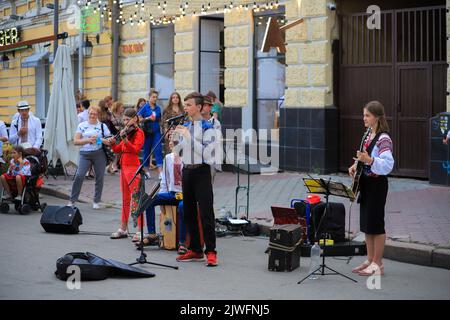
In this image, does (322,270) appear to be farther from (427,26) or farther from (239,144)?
(239,144)

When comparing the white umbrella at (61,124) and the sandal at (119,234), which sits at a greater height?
the white umbrella at (61,124)

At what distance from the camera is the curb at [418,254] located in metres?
9.41

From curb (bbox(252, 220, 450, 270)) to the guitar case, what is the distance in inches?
116

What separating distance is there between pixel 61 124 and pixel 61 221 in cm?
588

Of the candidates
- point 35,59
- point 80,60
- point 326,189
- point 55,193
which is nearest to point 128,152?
point 326,189

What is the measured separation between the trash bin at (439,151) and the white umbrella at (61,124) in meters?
6.95

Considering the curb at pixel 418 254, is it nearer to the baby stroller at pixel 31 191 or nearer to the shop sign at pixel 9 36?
the baby stroller at pixel 31 191

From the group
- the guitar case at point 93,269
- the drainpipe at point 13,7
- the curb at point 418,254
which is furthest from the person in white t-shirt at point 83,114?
the drainpipe at point 13,7

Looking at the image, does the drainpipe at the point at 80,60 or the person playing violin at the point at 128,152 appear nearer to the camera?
the person playing violin at the point at 128,152

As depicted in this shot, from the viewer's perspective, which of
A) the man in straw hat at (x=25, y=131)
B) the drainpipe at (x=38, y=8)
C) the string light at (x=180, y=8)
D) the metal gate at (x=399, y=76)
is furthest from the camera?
the drainpipe at (x=38, y=8)

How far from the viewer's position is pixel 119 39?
22766mm

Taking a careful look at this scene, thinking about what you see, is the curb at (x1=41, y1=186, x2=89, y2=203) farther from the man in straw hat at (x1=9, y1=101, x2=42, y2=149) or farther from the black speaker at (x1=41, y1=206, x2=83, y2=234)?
the black speaker at (x1=41, y1=206, x2=83, y2=234)

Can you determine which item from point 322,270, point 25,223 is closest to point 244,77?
point 25,223

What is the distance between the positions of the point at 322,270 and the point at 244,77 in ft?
33.6
